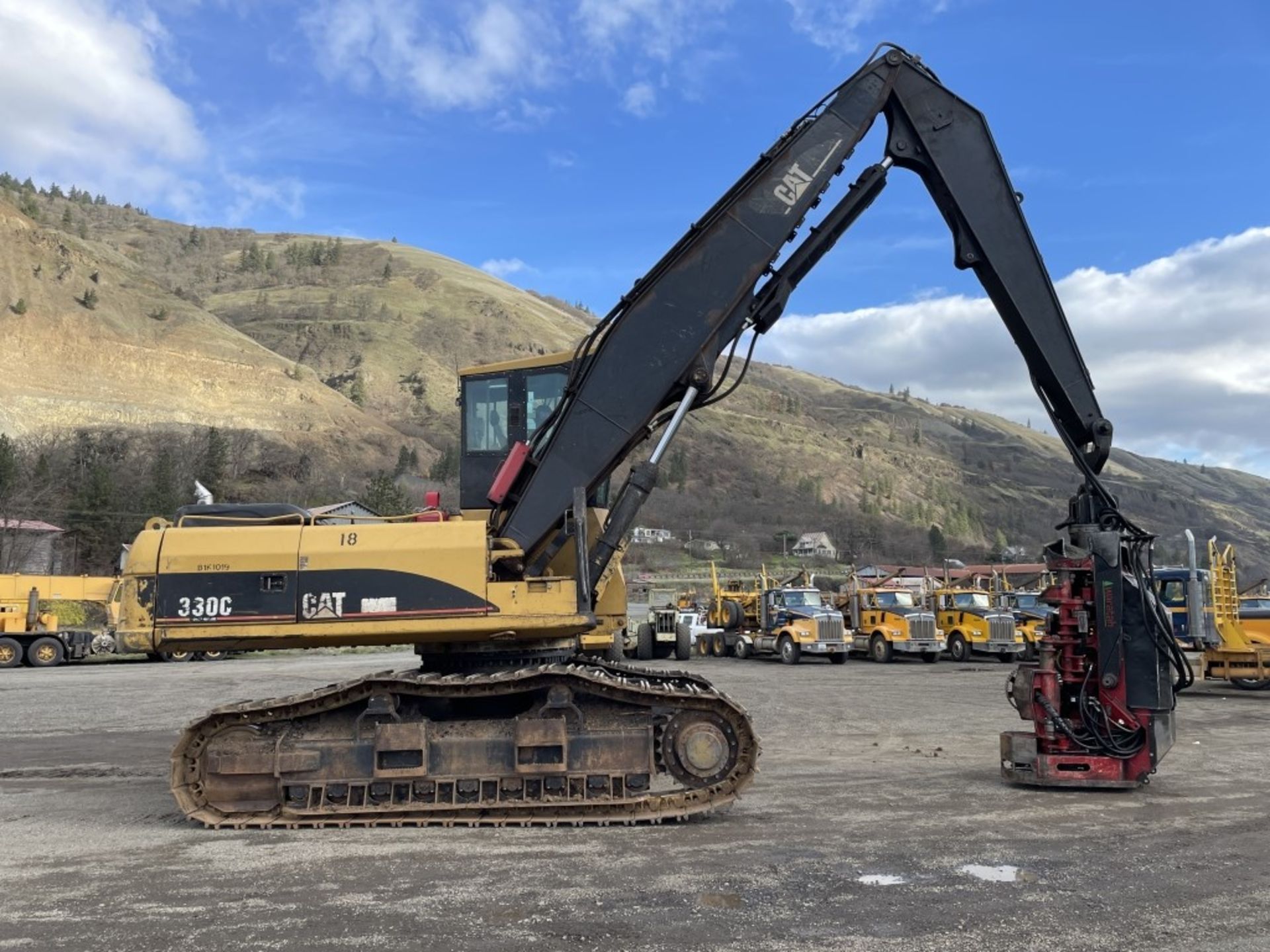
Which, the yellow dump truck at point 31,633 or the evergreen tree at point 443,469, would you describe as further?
the evergreen tree at point 443,469

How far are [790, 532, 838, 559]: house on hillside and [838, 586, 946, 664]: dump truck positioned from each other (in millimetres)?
85886

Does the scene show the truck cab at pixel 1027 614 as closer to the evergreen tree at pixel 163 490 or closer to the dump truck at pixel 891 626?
the dump truck at pixel 891 626

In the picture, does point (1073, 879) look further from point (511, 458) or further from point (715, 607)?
point (715, 607)

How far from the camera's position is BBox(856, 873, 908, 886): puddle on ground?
6.28 metres

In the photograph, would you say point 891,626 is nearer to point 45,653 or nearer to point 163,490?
point 45,653

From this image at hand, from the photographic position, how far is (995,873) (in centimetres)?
653

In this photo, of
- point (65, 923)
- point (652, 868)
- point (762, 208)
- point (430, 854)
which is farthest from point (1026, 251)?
point (65, 923)

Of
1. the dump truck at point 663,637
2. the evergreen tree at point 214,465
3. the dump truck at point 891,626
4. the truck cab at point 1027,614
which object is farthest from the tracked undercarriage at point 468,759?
the evergreen tree at point 214,465

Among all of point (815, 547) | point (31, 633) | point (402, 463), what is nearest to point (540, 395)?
point (31, 633)

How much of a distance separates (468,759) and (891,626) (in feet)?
82.6

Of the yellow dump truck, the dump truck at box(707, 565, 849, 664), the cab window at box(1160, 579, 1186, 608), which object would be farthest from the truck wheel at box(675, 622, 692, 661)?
the yellow dump truck

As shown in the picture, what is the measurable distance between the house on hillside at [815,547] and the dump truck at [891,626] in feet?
282

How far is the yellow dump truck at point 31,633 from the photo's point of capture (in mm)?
33906

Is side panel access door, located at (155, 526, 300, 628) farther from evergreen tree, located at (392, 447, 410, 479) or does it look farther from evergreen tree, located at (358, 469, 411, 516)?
evergreen tree, located at (392, 447, 410, 479)
